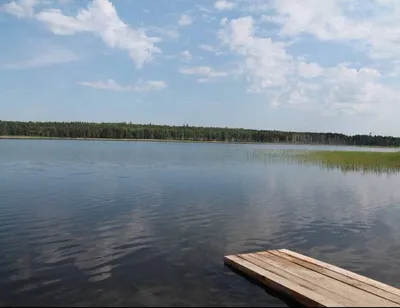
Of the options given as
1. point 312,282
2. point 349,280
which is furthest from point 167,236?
point 349,280

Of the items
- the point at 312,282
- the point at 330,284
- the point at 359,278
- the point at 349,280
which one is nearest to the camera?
the point at 330,284

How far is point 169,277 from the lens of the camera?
1155cm

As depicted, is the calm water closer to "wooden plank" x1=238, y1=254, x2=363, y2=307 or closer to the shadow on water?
the shadow on water

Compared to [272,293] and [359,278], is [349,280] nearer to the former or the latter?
[359,278]

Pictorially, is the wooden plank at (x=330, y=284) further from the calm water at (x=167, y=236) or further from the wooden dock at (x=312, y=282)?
the calm water at (x=167, y=236)

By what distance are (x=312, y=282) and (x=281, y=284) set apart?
791mm

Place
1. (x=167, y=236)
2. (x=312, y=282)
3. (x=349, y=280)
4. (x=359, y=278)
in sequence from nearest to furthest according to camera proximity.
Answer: (x=312, y=282), (x=349, y=280), (x=359, y=278), (x=167, y=236)

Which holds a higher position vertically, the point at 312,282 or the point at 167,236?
the point at 312,282

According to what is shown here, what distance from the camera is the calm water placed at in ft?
34.8

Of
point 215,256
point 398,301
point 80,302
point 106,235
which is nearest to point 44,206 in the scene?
point 106,235

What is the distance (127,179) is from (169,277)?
23965mm

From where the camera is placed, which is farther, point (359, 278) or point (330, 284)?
point (359, 278)

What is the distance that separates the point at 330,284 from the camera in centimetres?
1045

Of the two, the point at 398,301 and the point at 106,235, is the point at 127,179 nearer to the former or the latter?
the point at 106,235
